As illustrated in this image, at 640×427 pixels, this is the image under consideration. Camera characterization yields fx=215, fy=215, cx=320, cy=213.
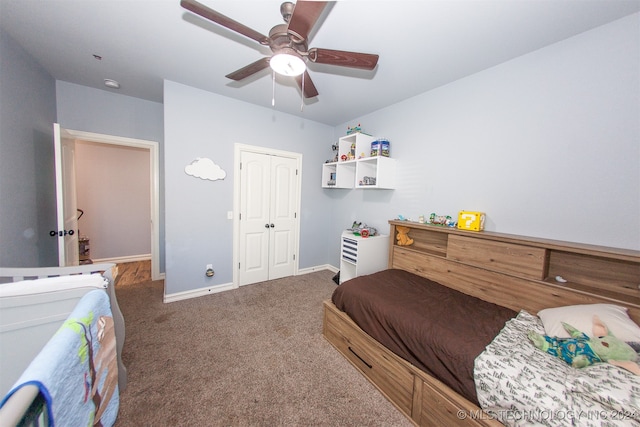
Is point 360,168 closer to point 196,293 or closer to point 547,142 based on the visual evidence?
point 547,142

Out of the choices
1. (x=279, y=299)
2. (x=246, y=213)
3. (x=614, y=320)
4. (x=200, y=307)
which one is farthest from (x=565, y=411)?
(x=246, y=213)

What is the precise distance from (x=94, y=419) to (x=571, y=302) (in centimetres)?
271

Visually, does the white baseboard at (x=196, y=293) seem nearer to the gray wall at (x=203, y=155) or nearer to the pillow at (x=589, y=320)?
the gray wall at (x=203, y=155)

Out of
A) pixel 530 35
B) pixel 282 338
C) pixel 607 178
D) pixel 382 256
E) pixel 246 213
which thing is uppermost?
pixel 530 35

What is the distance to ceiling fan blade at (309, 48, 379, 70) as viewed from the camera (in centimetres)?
142

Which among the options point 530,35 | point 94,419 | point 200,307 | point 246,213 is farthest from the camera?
point 246,213

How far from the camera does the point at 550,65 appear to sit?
171cm

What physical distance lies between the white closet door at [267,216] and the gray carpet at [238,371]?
2.47 ft

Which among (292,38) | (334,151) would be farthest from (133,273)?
(292,38)

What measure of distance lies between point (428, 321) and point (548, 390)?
0.57 meters

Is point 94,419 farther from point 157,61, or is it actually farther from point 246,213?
point 157,61

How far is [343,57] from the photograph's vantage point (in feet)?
4.80

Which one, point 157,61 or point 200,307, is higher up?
point 157,61

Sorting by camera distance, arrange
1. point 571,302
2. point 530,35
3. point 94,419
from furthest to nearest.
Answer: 1. point 530,35
2. point 571,302
3. point 94,419
